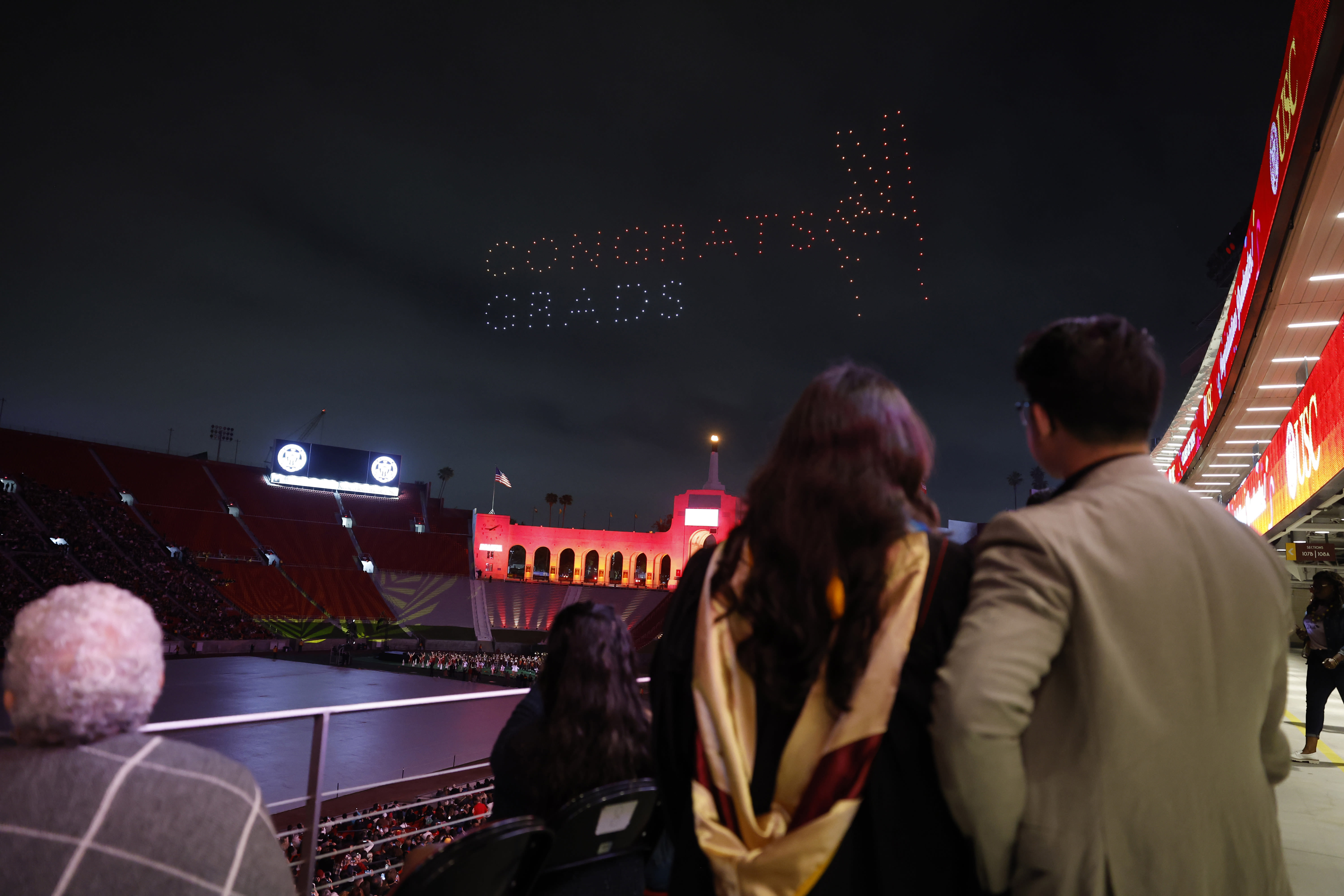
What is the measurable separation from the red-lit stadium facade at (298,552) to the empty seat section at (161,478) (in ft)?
0.21

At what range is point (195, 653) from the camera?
24.4m

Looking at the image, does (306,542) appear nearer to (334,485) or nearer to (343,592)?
(343,592)

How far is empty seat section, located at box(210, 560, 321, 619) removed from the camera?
30750mm

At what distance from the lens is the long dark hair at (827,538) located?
3.92 ft

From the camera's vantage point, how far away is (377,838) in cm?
638

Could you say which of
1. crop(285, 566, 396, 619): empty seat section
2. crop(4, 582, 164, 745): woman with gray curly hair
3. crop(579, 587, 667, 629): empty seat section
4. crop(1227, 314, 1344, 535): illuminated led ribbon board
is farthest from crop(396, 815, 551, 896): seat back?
crop(579, 587, 667, 629): empty seat section

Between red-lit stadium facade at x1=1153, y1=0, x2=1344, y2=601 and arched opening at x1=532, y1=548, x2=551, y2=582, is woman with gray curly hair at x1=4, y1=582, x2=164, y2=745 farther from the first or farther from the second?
arched opening at x1=532, y1=548, x2=551, y2=582

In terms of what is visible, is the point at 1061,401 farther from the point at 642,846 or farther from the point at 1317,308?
the point at 1317,308

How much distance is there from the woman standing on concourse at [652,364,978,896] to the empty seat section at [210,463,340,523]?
4371 cm

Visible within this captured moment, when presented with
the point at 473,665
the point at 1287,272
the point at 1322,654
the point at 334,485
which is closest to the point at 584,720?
the point at 1322,654

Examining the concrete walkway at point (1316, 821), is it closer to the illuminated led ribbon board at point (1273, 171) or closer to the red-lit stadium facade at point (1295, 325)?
the illuminated led ribbon board at point (1273, 171)

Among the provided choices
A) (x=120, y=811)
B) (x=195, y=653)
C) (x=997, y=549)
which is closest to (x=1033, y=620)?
(x=997, y=549)

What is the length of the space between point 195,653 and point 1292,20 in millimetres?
30921

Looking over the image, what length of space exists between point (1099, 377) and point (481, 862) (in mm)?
1775
